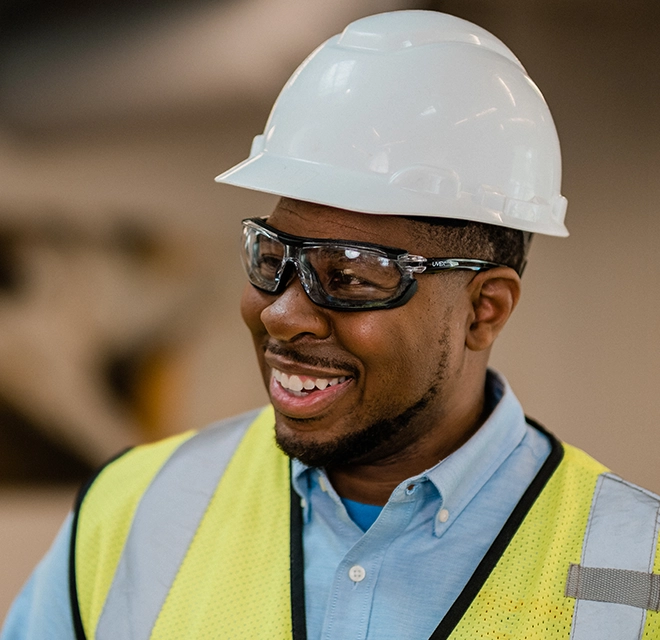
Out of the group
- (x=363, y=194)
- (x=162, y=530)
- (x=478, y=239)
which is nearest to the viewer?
(x=363, y=194)

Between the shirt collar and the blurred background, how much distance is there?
1512 mm

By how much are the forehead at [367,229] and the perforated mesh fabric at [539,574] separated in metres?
0.55

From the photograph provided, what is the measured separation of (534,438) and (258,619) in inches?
27.1

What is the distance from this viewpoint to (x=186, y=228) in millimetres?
3334

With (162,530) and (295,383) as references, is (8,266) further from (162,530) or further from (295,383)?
(295,383)

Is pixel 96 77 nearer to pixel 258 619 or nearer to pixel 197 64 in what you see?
pixel 197 64

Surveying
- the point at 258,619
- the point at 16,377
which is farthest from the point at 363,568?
the point at 16,377

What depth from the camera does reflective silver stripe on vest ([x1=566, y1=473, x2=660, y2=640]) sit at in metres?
1.40

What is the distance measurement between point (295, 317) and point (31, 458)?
2.32 m

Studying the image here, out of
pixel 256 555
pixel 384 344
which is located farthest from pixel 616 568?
pixel 256 555

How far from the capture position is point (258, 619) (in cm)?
154

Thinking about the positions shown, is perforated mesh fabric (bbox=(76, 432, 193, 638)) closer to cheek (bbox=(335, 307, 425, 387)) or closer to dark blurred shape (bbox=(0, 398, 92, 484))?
cheek (bbox=(335, 307, 425, 387))

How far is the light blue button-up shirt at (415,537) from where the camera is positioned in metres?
1.49

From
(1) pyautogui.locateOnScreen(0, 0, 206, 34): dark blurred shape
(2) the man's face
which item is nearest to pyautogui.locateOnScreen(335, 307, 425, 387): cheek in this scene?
(2) the man's face
